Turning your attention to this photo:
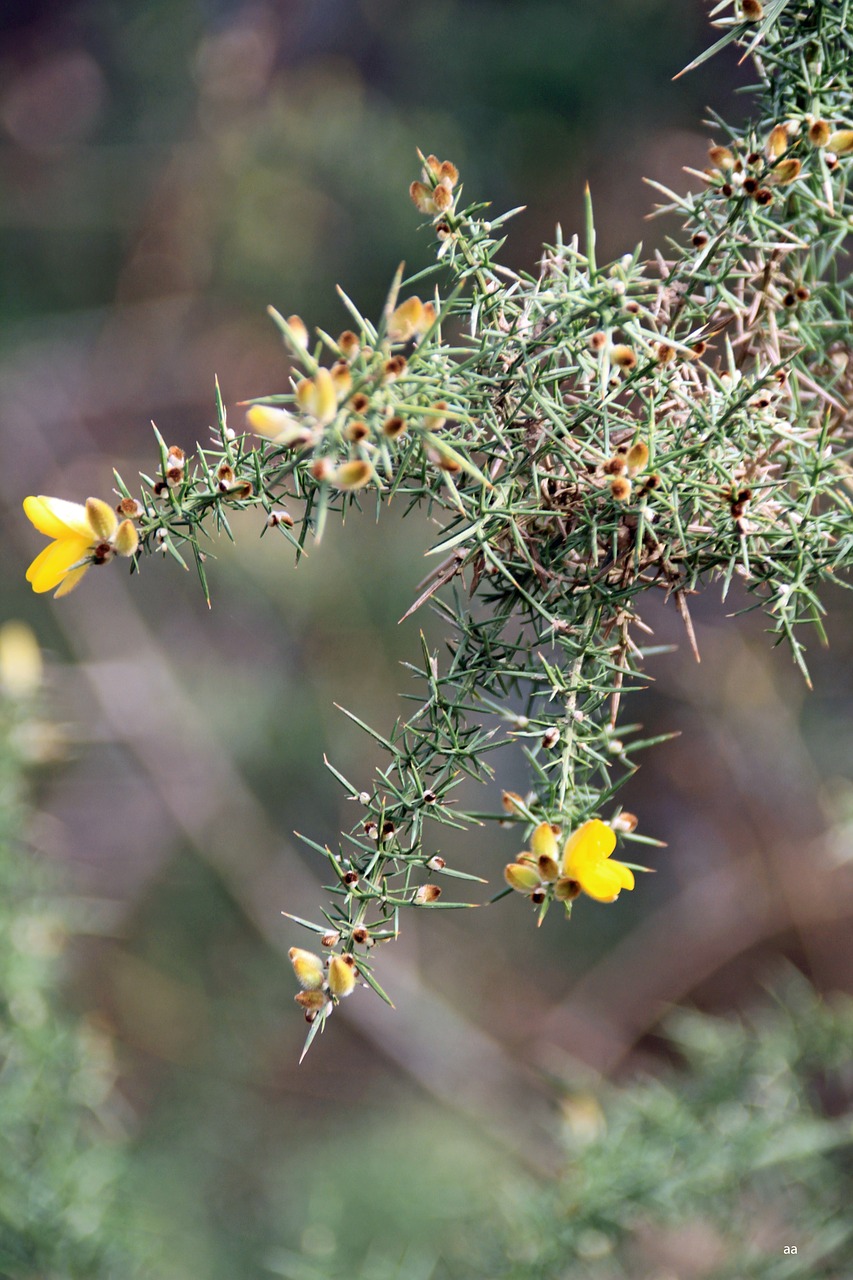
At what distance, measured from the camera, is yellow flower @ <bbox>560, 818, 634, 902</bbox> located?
1.19 feet

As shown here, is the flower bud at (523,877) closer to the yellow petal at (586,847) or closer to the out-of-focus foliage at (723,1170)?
the yellow petal at (586,847)

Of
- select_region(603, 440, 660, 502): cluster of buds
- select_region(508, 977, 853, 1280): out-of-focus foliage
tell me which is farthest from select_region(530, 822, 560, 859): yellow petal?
select_region(508, 977, 853, 1280): out-of-focus foliage

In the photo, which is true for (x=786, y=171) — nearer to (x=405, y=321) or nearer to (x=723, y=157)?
(x=723, y=157)

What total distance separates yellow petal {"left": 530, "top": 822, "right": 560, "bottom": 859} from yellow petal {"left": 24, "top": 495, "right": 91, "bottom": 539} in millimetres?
217

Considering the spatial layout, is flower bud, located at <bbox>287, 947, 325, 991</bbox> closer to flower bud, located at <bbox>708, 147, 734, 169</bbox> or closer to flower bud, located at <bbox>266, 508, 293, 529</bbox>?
flower bud, located at <bbox>266, 508, 293, 529</bbox>

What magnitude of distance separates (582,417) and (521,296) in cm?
6

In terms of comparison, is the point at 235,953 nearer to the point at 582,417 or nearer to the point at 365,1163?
the point at 365,1163

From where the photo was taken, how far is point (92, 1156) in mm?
942

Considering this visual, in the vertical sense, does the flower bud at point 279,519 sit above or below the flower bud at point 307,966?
above

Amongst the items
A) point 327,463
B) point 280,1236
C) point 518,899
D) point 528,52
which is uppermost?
point 528,52

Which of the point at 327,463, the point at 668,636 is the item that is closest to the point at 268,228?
the point at 668,636

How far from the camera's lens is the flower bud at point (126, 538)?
1.25ft

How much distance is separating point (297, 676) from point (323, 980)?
1.74 metres

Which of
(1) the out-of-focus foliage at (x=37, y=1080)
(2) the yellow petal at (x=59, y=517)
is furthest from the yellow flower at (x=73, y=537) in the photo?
(1) the out-of-focus foliage at (x=37, y=1080)
